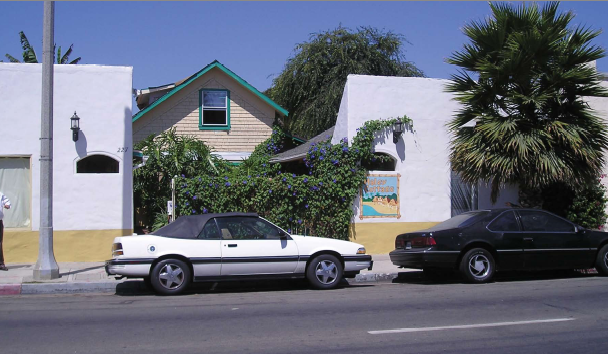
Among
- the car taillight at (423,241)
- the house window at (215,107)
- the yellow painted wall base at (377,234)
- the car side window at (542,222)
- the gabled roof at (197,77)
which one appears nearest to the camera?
the car taillight at (423,241)

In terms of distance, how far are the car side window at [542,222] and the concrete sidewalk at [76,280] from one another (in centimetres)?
279

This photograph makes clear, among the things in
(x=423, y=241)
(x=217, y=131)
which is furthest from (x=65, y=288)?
(x=217, y=131)

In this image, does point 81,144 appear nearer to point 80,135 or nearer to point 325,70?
point 80,135

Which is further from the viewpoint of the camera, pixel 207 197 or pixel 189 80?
pixel 189 80

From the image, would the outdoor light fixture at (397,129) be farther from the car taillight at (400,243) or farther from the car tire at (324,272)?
the car tire at (324,272)

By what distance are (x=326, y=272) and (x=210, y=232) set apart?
2216 millimetres

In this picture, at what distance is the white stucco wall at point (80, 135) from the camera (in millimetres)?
13156

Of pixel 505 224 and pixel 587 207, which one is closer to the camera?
pixel 505 224

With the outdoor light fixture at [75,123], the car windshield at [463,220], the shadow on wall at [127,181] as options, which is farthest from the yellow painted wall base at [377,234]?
the outdoor light fixture at [75,123]

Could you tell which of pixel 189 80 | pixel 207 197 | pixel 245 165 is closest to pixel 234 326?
pixel 207 197

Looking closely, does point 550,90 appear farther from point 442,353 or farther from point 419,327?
point 442,353

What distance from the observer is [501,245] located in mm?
11172

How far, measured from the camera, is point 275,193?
47.1 feet

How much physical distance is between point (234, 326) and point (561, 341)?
394cm
